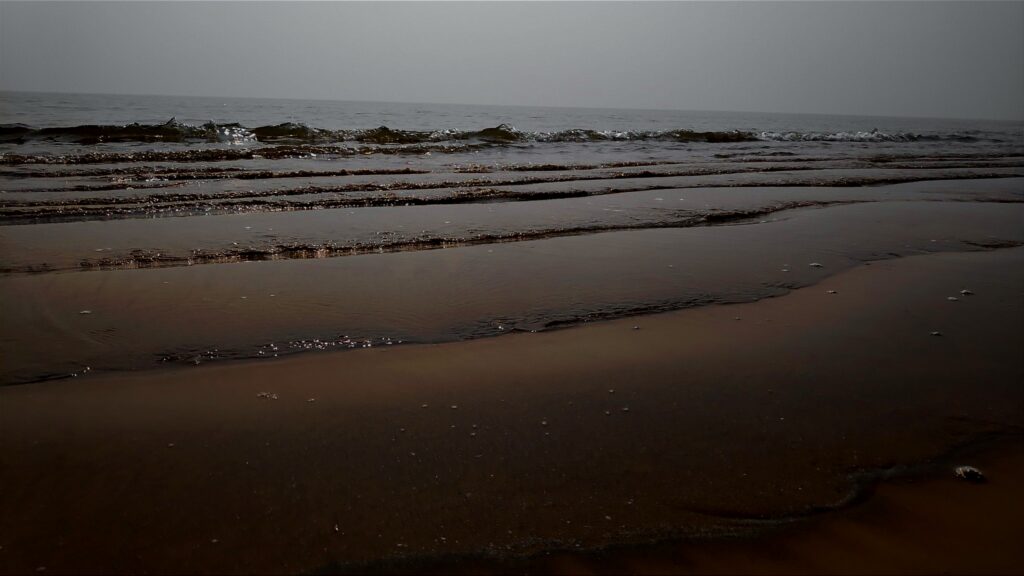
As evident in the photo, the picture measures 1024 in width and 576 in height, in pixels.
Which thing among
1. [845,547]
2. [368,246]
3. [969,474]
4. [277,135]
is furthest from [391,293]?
[277,135]

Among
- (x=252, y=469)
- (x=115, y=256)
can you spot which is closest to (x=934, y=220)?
(x=252, y=469)

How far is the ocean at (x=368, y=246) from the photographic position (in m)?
3.68

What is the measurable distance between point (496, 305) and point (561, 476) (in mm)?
2049

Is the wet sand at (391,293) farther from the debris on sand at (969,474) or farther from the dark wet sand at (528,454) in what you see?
the debris on sand at (969,474)

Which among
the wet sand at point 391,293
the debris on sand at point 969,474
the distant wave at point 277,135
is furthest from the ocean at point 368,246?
the distant wave at point 277,135

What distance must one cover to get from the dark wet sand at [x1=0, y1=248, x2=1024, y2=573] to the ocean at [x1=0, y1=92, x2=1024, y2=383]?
502mm

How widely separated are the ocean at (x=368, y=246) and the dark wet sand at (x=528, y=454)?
1.65 feet

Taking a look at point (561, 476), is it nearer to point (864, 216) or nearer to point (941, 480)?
point (941, 480)

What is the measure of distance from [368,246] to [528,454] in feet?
12.9

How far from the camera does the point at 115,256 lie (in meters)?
5.19

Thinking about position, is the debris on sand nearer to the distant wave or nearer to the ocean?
the ocean

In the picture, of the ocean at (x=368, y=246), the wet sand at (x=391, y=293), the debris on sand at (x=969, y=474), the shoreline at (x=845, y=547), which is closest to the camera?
the shoreline at (x=845, y=547)

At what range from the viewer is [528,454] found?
236 cm

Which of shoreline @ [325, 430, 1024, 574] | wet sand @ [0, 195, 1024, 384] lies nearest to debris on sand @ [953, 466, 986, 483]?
shoreline @ [325, 430, 1024, 574]
